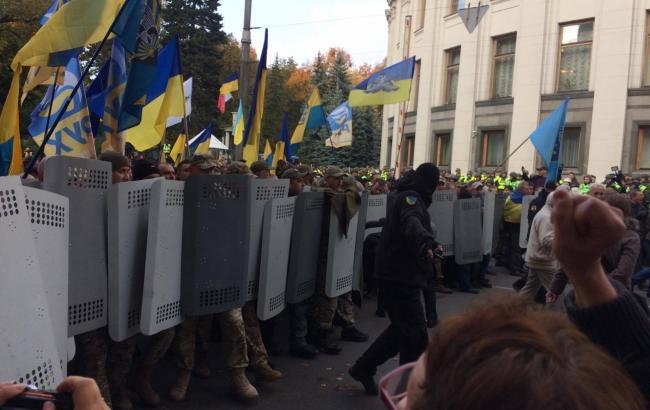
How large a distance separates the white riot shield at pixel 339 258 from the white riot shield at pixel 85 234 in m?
2.79

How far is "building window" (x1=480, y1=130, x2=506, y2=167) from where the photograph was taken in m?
26.5

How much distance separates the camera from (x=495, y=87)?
2727 centimetres

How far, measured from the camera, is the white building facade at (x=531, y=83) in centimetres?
2198

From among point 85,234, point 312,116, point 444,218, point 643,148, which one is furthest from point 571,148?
point 85,234

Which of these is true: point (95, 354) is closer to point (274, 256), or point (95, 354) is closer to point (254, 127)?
point (274, 256)

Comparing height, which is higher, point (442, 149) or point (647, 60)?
point (647, 60)

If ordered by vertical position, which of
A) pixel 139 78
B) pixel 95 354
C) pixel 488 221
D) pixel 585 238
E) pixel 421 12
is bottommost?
pixel 95 354

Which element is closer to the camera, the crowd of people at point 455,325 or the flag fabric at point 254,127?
the crowd of people at point 455,325

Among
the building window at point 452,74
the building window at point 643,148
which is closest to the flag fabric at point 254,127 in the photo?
the building window at point 643,148

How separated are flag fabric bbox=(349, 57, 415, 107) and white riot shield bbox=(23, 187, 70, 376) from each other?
951 cm

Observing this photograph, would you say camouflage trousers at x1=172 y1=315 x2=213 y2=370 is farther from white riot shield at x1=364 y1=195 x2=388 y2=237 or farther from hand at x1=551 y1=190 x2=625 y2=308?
white riot shield at x1=364 y1=195 x2=388 y2=237

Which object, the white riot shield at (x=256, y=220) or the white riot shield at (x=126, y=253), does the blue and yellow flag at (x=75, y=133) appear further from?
the white riot shield at (x=126, y=253)

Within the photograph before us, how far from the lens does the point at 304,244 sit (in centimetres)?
592

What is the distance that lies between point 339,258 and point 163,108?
11.6 feet
